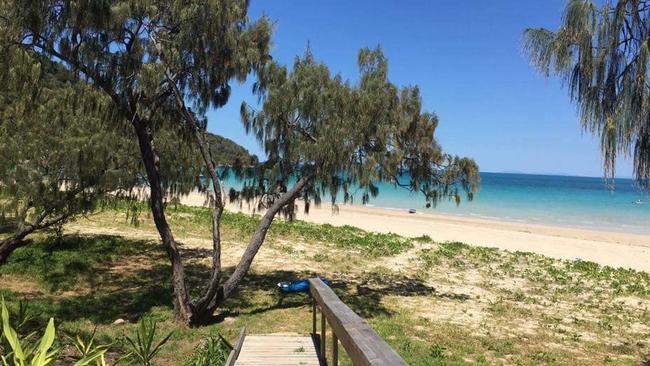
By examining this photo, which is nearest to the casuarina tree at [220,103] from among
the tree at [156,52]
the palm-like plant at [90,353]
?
the tree at [156,52]

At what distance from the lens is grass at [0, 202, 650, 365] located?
283 inches

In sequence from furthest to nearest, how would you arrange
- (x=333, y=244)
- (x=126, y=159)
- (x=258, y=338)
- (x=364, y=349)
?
(x=333, y=244), (x=126, y=159), (x=258, y=338), (x=364, y=349)

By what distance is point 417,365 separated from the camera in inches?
240

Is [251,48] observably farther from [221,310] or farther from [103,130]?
[221,310]

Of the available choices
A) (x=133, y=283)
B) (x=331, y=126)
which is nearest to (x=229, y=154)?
(x=331, y=126)

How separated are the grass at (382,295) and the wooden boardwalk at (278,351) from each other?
1.45 feet

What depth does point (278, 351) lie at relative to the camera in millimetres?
5465

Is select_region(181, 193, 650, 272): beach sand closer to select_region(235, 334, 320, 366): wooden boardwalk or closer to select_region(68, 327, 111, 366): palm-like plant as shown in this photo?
select_region(235, 334, 320, 366): wooden boardwalk

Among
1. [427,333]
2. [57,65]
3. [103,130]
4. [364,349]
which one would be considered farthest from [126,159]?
[364,349]

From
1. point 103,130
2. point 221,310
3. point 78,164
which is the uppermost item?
point 103,130

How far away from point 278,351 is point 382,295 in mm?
5119

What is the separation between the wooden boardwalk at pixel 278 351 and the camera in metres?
5.08

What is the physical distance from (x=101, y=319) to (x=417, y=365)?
4.73 m

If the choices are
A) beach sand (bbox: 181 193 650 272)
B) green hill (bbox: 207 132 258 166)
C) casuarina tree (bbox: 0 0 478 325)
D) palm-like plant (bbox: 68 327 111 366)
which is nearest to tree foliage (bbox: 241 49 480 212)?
casuarina tree (bbox: 0 0 478 325)
